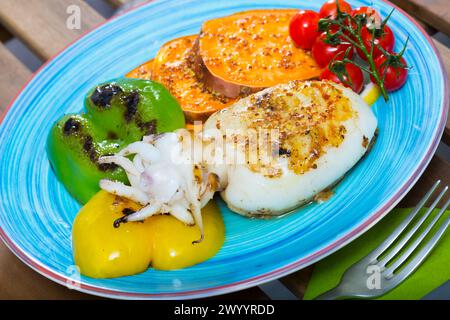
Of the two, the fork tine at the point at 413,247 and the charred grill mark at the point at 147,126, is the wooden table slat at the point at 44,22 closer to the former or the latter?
the charred grill mark at the point at 147,126

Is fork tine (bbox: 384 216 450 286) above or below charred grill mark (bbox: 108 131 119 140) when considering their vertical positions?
above

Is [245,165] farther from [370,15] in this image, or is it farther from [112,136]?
[370,15]

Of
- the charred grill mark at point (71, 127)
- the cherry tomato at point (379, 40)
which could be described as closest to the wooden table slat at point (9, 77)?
the charred grill mark at point (71, 127)

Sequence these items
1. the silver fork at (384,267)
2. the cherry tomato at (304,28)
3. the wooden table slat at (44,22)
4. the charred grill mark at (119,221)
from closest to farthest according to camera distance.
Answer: the silver fork at (384,267), the charred grill mark at (119,221), the cherry tomato at (304,28), the wooden table slat at (44,22)

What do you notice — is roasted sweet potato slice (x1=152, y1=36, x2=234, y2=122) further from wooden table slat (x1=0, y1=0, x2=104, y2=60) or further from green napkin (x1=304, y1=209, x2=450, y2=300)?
green napkin (x1=304, y1=209, x2=450, y2=300)

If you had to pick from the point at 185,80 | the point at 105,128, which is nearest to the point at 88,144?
the point at 105,128

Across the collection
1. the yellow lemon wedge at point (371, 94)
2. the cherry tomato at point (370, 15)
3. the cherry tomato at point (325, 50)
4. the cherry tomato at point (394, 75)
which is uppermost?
the cherry tomato at point (370, 15)

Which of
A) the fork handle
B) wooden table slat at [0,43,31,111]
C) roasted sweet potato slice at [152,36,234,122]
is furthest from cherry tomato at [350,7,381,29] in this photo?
wooden table slat at [0,43,31,111]
